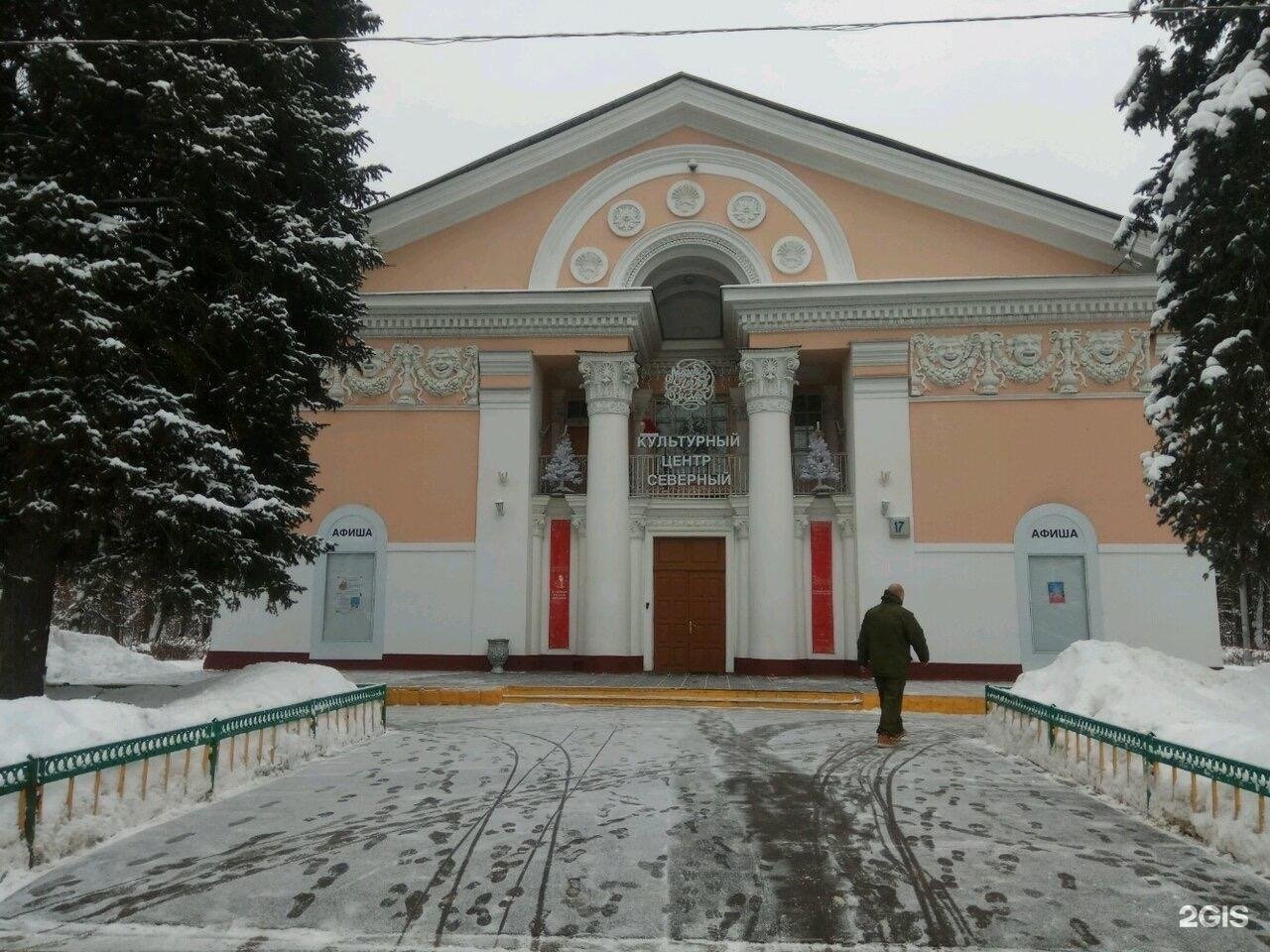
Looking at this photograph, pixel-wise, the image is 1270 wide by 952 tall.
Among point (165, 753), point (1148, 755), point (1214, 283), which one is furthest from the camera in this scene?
point (1214, 283)

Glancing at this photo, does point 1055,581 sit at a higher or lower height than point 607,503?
lower

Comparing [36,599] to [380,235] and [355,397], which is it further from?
[380,235]

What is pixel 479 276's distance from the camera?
63.6 feet

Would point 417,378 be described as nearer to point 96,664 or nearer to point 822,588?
point 96,664

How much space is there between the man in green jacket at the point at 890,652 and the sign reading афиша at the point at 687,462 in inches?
392

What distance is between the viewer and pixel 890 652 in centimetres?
908

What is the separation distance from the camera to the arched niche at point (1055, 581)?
16891mm

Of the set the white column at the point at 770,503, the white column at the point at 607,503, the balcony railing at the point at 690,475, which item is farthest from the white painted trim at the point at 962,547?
the white column at the point at 607,503

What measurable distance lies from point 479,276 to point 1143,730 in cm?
1607

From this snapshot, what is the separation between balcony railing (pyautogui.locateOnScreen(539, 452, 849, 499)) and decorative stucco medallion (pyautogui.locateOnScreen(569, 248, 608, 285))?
4.08 metres

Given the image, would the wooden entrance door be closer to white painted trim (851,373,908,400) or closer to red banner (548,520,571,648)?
red banner (548,520,571,648)

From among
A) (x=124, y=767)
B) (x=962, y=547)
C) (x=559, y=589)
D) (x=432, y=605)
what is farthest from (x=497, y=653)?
(x=124, y=767)

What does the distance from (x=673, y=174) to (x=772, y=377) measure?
17.4 ft

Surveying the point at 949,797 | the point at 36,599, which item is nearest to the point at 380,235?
the point at 36,599
